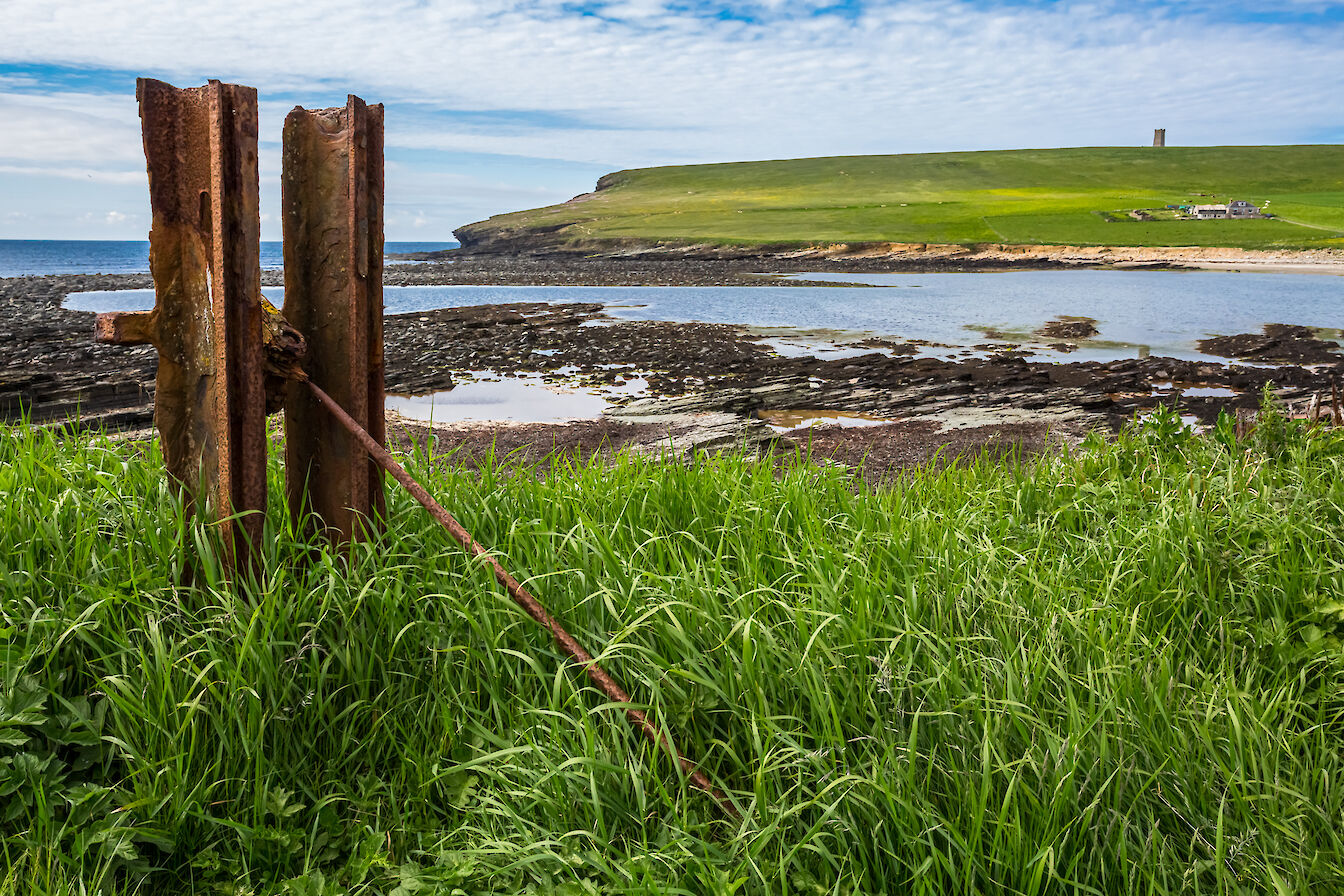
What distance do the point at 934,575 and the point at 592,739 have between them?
161cm

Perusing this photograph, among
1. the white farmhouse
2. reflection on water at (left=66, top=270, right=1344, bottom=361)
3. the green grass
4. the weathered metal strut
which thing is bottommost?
the green grass

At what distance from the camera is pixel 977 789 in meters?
2.32

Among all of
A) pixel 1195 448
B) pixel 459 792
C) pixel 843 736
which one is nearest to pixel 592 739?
pixel 459 792

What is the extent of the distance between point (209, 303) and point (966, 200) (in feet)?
344

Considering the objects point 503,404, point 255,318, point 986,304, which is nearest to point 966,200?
point 986,304

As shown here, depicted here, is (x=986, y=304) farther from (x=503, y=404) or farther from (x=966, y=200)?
(x=966, y=200)

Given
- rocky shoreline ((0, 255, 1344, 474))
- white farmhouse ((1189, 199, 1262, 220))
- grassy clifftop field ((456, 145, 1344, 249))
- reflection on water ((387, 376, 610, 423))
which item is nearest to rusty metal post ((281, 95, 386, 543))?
rocky shoreline ((0, 255, 1344, 474))

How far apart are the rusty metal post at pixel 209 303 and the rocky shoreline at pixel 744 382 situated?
4010mm

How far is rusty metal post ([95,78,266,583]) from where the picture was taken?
9.36 ft

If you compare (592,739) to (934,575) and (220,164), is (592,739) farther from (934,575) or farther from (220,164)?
(220,164)

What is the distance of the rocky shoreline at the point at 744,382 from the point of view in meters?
11.3

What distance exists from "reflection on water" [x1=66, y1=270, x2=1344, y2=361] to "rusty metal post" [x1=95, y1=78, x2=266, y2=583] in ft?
59.5

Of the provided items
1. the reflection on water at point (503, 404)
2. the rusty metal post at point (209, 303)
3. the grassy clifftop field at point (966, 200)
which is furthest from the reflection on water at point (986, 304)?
the grassy clifftop field at point (966, 200)

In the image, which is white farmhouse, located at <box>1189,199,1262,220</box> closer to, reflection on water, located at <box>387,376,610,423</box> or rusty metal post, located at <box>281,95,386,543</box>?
reflection on water, located at <box>387,376,610,423</box>
